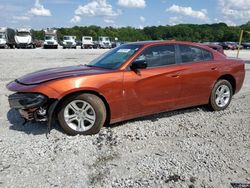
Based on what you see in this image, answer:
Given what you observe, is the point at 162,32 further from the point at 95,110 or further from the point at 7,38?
the point at 95,110

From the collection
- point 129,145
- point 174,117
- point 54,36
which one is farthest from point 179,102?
point 54,36

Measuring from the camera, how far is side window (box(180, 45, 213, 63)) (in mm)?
6219

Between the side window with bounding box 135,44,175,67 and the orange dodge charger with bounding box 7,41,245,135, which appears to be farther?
the side window with bounding box 135,44,175,67

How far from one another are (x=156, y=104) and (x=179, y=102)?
1.95 feet

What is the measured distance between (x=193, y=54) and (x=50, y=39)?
4205 centimetres

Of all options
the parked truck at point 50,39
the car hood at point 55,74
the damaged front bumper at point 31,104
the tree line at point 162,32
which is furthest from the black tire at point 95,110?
the tree line at point 162,32

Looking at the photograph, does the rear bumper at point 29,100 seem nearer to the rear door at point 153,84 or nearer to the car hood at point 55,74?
the car hood at point 55,74

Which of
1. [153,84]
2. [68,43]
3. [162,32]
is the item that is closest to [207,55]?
[153,84]

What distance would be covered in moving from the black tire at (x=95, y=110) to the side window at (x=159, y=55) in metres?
1.10

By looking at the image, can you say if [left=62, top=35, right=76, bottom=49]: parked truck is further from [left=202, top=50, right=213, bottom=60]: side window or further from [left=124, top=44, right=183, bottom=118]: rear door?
[left=124, top=44, right=183, bottom=118]: rear door

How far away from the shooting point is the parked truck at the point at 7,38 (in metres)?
42.8

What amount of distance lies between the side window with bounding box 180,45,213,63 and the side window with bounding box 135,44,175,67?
0.25 m

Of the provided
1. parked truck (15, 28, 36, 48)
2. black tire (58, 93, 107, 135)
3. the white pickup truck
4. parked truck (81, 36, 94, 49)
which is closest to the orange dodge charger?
black tire (58, 93, 107, 135)

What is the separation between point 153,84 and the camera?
5.59 meters
